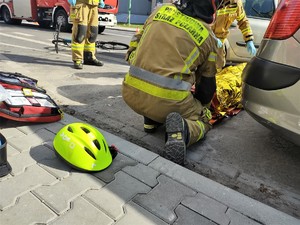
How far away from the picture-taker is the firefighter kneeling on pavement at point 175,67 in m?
2.39

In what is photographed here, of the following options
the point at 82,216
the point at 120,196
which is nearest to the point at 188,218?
the point at 120,196

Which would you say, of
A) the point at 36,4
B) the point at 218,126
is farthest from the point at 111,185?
the point at 36,4

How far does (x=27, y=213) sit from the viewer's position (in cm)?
166

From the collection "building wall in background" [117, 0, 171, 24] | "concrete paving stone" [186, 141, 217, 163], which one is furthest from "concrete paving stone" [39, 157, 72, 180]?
"building wall in background" [117, 0, 171, 24]

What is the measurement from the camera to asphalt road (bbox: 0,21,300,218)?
7.44ft

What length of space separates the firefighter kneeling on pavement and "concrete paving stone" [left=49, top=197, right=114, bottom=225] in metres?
0.82

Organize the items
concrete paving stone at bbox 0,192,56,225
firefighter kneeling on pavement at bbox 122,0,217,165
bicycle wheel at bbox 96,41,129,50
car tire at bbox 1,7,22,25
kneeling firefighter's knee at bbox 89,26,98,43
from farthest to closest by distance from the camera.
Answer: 1. car tire at bbox 1,7,22,25
2. bicycle wheel at bbox 96,41,129,50
3. kneeling firefighter's knee at bbox 89,26,98,43
4. firefighter kneeling on pavement at bbox 122,0,217,165
5. concrete paving stone at bbox 0,192,56,225

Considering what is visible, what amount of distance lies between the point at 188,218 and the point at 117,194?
469 millimetres

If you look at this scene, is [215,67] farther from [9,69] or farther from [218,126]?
[9,69]

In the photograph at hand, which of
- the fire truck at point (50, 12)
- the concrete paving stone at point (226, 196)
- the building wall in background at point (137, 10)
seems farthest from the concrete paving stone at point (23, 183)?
the building wall in background at point (137, 10)

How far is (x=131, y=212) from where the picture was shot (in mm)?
1749

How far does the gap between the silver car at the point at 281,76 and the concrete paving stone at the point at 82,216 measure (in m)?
1.31

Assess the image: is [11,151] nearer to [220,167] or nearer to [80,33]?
[220,167]

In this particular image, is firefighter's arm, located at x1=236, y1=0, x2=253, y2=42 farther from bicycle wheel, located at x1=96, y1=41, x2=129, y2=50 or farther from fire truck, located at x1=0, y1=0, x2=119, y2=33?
fire truck, located at x1=0, y1=0, x2=119, y2=33
